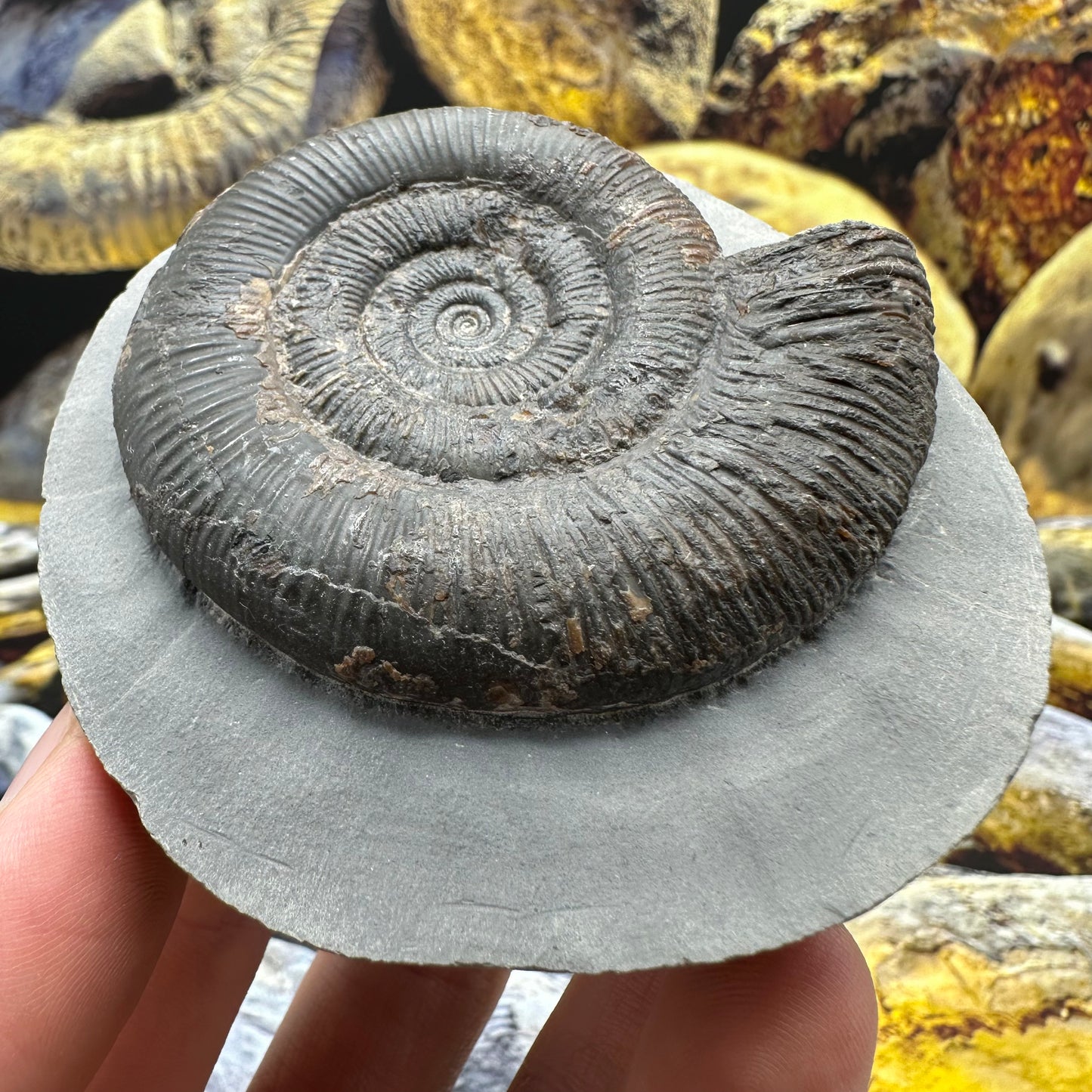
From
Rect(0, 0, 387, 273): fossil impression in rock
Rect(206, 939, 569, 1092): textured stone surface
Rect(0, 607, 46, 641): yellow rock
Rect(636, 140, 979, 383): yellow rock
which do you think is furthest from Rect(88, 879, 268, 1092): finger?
Rect(636, 140, 979, 383): yellow rock

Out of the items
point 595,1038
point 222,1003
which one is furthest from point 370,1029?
point 595,1038

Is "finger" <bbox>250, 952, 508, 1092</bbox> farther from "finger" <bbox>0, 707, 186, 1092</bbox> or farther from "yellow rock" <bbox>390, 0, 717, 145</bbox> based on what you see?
"yellow rock" <bbox>390, 0, 717, 145</bbox>

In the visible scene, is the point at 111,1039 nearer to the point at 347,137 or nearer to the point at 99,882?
the point at 99,882

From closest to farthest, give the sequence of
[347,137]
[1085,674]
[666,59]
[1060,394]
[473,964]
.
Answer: [473,964]
[347,137]
[1085,674]
[1060,394]
[666,59]

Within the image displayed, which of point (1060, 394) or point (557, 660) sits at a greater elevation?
point (1060, 394)

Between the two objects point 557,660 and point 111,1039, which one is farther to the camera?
point 111,1039

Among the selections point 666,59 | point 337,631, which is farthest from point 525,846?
point 666,59

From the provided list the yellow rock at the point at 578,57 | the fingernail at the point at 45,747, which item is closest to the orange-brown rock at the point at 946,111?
the yellow rock at the point at 578,57
